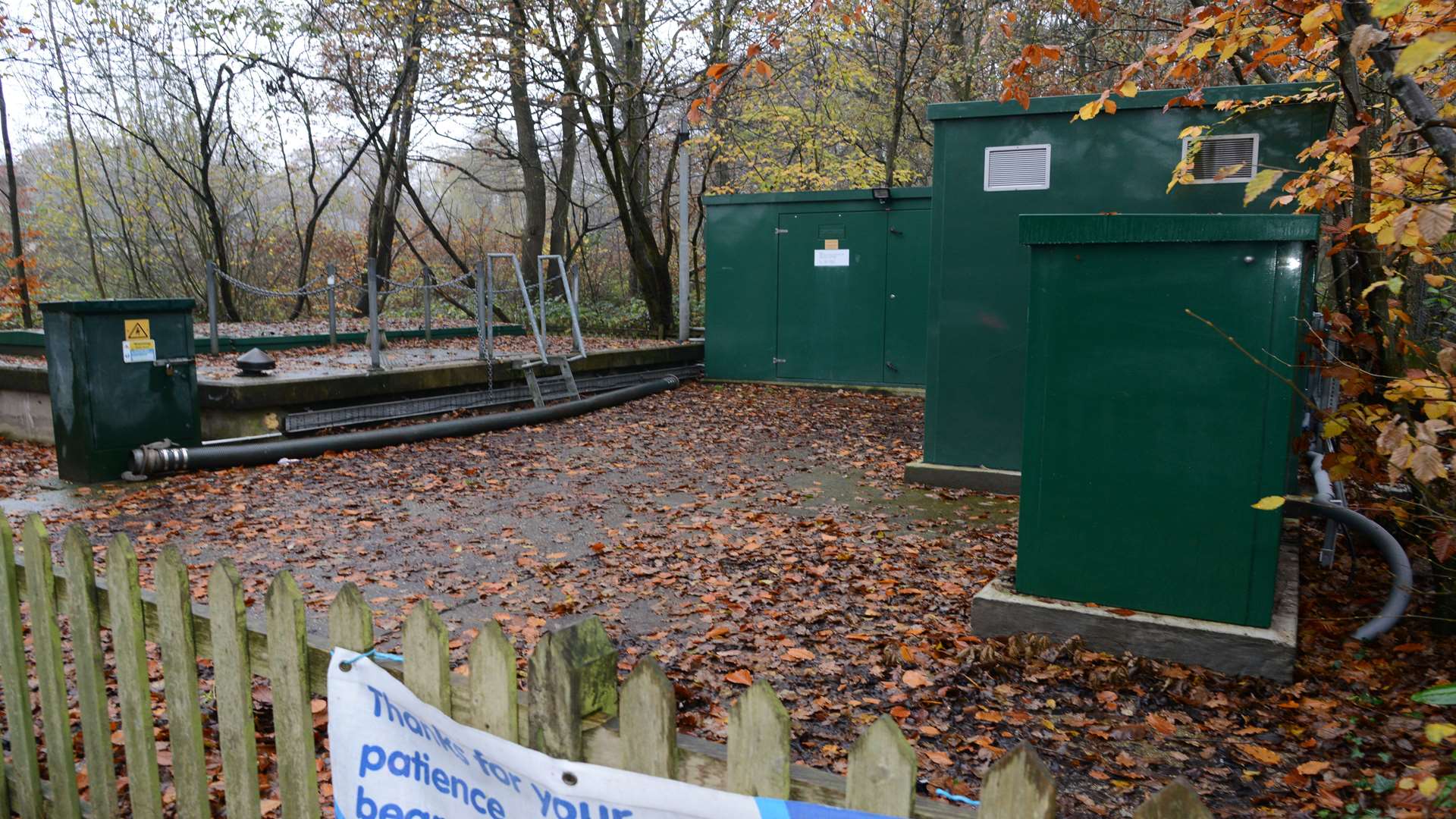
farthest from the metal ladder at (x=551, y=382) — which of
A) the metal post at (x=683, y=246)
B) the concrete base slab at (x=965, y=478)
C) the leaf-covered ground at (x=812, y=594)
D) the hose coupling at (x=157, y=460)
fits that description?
the concrete base slab at (x=965, y=478)

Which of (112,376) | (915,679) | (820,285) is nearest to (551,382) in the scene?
(820,285)

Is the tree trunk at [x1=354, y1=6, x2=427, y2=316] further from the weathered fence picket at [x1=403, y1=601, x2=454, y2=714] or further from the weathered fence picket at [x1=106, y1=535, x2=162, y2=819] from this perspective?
the weathered fence picket at [x1=403, y1=601, x2=454, y2=714]

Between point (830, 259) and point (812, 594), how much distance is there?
8326mm

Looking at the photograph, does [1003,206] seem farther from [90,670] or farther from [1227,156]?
[90,670]

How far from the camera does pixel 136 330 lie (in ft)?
25.3

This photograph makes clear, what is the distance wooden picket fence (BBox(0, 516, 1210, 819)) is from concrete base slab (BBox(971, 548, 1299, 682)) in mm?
2850

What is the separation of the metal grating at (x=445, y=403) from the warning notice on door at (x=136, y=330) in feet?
4.91

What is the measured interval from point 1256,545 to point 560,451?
6389 millimetres

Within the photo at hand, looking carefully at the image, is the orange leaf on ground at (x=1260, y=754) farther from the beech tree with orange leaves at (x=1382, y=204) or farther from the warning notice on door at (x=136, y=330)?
the warning notice on door at (x=136, y=330)

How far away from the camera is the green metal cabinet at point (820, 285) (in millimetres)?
12516

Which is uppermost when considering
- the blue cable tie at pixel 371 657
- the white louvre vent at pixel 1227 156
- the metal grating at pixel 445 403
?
the white louvre vent at pixel 1227 156

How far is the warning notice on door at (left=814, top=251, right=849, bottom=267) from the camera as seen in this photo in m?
12.8

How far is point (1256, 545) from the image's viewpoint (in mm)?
3873

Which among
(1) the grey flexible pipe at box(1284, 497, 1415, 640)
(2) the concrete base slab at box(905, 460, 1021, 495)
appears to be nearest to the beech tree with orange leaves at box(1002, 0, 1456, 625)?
(1) the grey flexible pipe at box(1284, 497, 1415, 640)
